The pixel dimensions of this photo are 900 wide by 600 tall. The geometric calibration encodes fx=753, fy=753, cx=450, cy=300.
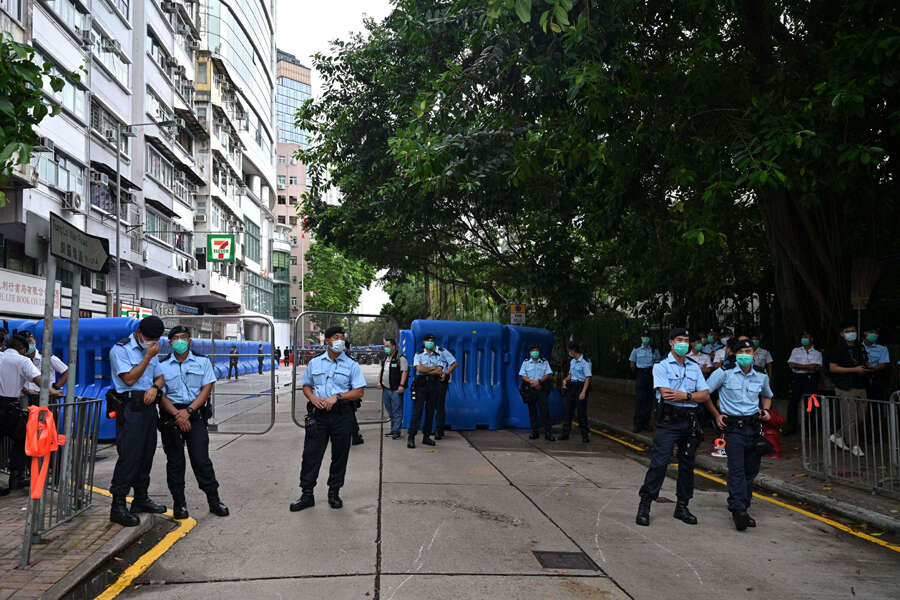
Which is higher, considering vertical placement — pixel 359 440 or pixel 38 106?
pixel 38 106

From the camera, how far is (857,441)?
8742 millimetres

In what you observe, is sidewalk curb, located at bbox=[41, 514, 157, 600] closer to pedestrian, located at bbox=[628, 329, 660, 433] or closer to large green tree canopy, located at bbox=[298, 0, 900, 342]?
large green tree canopy, located at bbox=[298, 0, 900, 342]

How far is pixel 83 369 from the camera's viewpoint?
504 inches

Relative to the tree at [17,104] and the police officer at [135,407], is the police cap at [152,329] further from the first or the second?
the tree at [17,104]

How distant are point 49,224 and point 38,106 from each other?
1196 millimetres

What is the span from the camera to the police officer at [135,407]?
6477mm

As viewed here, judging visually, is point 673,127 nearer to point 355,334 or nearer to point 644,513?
point 644,513

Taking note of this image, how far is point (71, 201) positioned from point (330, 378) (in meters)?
20.7

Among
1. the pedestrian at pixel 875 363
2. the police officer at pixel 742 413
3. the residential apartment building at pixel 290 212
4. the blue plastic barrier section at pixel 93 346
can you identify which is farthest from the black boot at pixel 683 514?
the residential apartment building at pixel 290 212

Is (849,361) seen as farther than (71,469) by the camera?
Yes

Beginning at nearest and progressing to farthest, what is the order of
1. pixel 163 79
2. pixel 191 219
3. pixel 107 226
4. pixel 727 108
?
1. pixel 727 108
2. pixel 107 226
3. pixel 163 79
4. pixel 191 219

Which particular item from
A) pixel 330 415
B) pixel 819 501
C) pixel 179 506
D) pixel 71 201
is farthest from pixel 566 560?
pixel 71 201

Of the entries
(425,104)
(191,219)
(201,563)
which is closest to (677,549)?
(201,563)

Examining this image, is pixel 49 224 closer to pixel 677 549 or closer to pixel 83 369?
pixel 677 549
